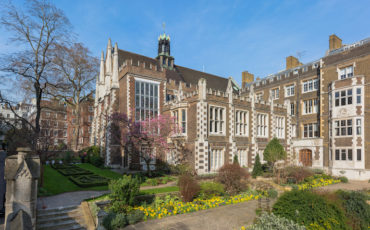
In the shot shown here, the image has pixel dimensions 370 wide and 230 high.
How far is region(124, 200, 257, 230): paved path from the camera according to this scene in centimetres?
896

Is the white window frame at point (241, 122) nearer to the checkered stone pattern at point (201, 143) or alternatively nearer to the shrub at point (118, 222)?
the checkered stone pattern at point (201, 143)

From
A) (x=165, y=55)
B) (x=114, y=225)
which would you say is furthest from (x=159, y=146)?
(x=165, y=55)

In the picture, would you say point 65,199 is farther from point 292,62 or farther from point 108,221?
point 292,62

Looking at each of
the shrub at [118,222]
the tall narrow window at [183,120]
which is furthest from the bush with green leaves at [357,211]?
the tall narrow window at [183,120]

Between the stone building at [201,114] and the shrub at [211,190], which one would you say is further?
the stone building at [201,114]

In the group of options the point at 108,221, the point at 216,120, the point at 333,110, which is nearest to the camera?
the point at 108,221

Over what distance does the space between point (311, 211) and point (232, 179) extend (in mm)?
7879

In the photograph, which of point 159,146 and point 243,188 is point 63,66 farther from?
point 243,188

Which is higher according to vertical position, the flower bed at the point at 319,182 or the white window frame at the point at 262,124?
the white window frame at the point at 262,124

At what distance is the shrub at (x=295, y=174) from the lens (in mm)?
19203

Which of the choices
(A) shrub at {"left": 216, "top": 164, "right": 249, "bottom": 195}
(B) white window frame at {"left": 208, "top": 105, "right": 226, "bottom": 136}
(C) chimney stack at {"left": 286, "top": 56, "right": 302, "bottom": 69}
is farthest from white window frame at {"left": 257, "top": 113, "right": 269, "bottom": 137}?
(C) chimney stack at {"left": 286, "top": 56, "right": 302, "bottom": 69}

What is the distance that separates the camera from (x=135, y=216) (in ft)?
31.2

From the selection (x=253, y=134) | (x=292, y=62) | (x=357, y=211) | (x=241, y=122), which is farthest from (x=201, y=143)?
(x=292, y=62)

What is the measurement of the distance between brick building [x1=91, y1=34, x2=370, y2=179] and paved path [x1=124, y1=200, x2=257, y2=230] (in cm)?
953
